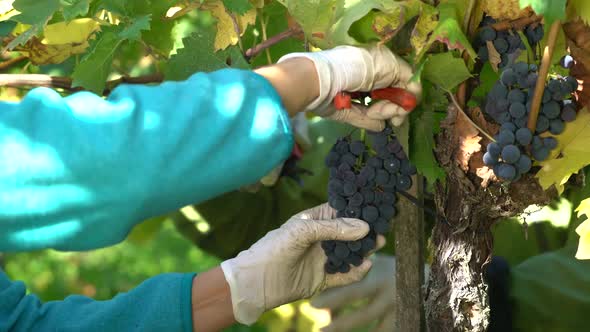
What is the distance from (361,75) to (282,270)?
0.49 metres

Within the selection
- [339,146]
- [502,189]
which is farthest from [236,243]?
[502,189]

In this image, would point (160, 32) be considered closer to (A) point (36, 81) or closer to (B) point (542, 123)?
(A) point (36, 81)

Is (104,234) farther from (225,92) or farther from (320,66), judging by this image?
(320,66)

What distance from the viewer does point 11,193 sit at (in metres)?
1.03

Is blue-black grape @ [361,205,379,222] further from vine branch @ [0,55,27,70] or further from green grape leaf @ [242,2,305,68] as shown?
vine branch @ [0,55,27,70]

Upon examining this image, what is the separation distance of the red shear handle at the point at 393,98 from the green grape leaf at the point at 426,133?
0.11ft

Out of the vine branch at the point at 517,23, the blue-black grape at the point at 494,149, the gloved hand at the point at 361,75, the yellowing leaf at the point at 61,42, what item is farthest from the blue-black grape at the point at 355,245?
the yellowing leaf at the point at 61,42

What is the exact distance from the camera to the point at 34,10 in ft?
4.71

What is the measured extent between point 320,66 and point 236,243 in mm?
1557

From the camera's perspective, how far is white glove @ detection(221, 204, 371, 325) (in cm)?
155

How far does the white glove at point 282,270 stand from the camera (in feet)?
5.08

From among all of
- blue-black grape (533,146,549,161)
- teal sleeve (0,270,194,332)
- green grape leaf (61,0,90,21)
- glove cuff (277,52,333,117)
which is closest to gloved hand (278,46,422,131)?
glove cuff (277,52,333,117)

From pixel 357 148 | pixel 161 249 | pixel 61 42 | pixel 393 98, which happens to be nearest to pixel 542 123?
pixel 393 98

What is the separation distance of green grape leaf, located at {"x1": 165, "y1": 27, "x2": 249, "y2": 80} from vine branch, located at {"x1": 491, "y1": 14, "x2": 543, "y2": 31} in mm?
488
